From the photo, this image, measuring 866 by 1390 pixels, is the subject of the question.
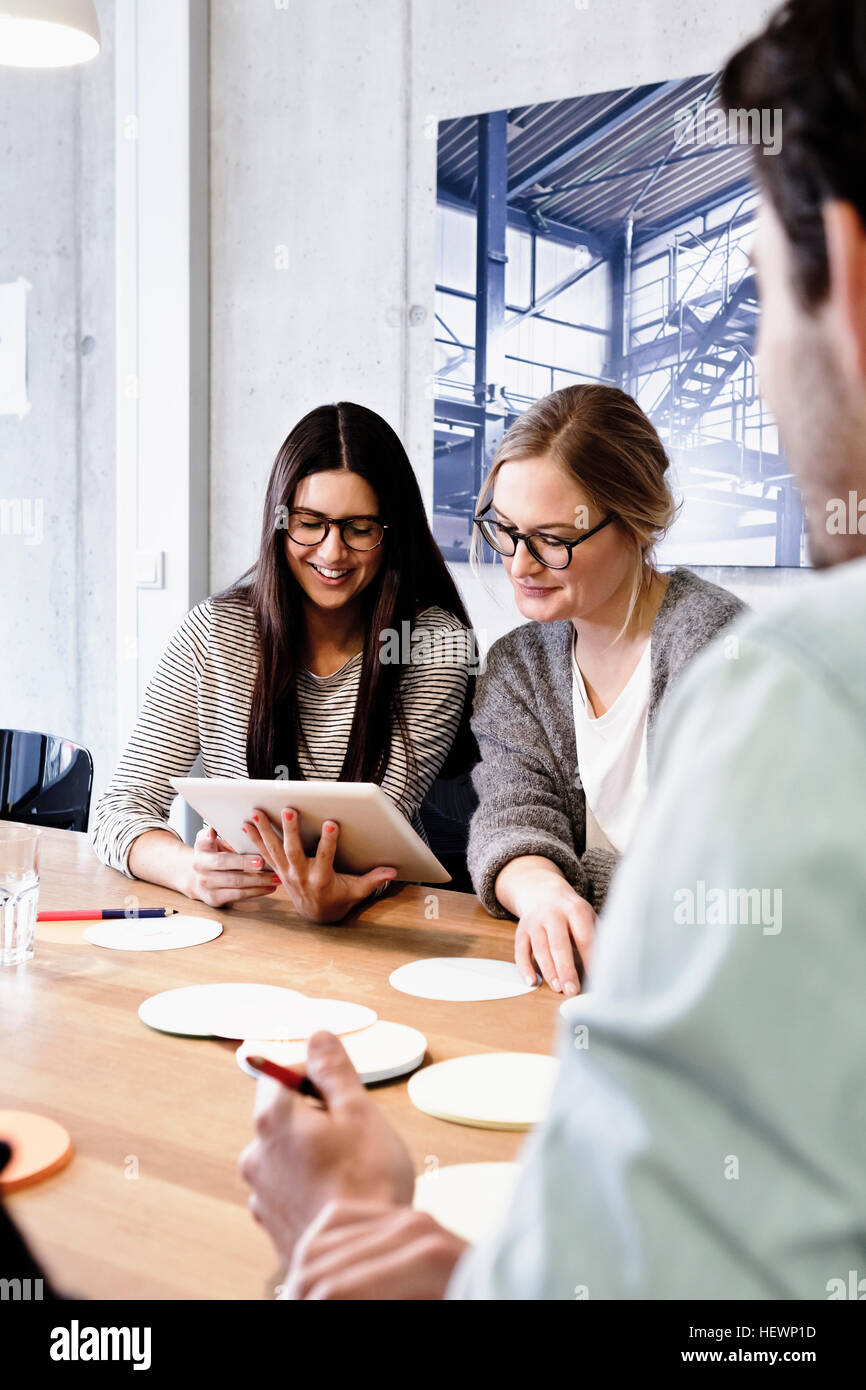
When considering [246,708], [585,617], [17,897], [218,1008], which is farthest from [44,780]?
[218,1008]

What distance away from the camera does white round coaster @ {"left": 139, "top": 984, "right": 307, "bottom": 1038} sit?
1.05 meters

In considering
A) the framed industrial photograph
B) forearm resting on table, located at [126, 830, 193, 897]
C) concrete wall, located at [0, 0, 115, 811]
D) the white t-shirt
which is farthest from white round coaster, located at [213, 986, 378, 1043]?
concrete wall, located at [0, 0, 115, 811]

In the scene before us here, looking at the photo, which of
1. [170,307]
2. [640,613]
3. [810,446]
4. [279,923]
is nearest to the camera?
[810,446]

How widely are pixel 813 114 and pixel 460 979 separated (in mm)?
931

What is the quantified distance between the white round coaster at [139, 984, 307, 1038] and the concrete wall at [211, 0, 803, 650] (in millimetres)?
1736

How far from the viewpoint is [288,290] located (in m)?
3.16

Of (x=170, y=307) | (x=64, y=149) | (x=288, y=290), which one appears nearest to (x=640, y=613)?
(x=288, y=290)

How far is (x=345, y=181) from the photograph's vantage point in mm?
3057

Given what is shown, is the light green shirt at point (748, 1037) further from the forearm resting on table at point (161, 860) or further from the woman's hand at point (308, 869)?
the forearm resting on table at point (161, 860)

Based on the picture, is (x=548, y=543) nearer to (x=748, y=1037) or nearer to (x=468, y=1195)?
(x=468, y=1195)

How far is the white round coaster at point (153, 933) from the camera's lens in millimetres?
1319
